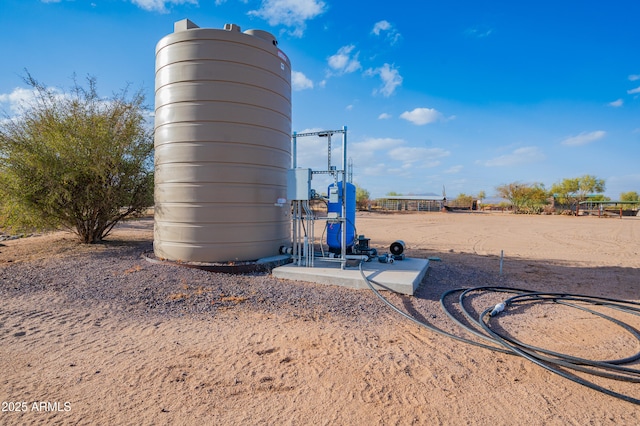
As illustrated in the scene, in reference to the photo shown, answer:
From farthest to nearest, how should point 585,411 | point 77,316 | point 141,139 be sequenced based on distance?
point 141,139 → point 77,316 → point 585,411

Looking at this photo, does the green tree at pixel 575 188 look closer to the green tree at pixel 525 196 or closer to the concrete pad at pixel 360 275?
the green tree at pixel 525 196

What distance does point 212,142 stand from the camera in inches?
264

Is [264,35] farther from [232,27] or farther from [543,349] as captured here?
[543,349]

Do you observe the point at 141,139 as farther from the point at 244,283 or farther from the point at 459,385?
the point at 459,385

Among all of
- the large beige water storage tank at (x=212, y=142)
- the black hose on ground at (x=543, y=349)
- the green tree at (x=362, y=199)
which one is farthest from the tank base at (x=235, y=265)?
the green tree at (x=362, y=199)

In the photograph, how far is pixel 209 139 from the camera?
6.70 metres

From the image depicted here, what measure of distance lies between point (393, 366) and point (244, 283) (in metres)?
3.42

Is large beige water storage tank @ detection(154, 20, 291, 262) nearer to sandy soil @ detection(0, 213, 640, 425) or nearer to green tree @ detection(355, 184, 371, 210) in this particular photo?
sandy soil @ detection(0, 213, 640, 425)

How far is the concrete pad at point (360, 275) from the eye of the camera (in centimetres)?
582

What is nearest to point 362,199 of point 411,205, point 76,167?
point 411,205

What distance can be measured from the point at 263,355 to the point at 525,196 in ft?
190

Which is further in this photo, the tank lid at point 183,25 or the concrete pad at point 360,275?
the tank lid at point 183,25

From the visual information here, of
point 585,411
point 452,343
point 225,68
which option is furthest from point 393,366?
point 225,68

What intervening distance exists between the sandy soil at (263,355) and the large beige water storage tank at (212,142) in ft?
2.58
